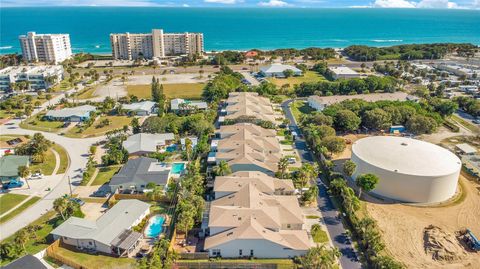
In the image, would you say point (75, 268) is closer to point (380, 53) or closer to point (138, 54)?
point (138, 54)

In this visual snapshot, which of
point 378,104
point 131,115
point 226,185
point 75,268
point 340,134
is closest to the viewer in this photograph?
point 75,268

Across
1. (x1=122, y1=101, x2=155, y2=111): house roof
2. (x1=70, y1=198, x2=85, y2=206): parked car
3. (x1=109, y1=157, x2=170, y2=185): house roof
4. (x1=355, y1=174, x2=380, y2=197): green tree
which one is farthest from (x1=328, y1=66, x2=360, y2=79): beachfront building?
(x1=70, y1=198, x2=85, y2=206): parked car

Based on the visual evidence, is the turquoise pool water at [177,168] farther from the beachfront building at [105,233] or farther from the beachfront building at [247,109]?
the beachfront building at [247,109]

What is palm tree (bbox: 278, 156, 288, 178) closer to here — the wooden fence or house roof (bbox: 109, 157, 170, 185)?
house roof (bbox: 109, 157, 170, 185)

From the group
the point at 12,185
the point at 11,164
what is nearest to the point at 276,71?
the point at 11,164

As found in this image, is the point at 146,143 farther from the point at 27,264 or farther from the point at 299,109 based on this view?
the point at 299,109

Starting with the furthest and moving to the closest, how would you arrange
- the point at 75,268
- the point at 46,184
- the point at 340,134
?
1. the point at 340,134
2. the point at 46,184
3. the point at 75,268

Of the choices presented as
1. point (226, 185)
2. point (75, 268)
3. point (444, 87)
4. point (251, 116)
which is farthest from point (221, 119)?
point (444, 87)
